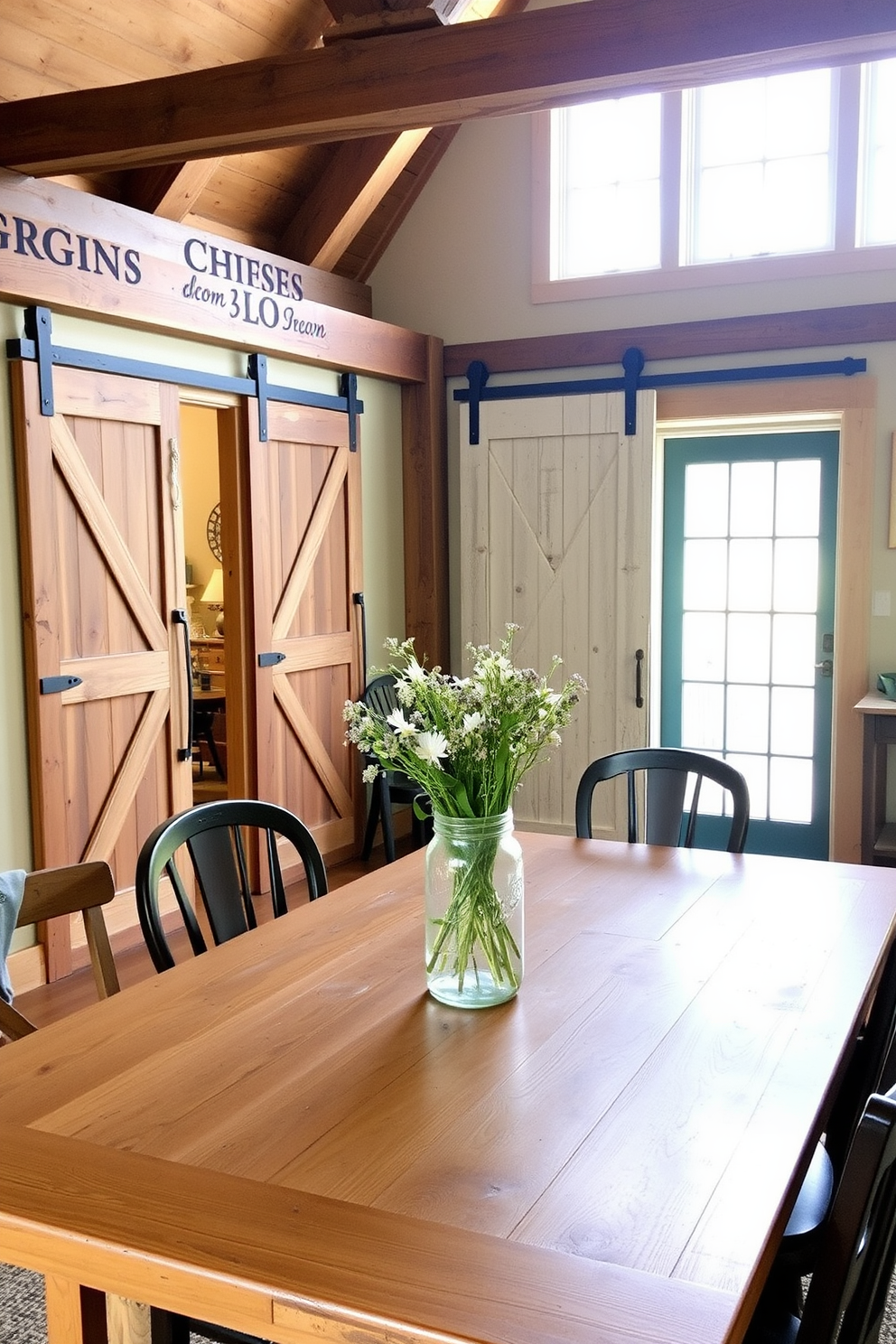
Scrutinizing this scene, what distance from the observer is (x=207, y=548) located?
8969 millimetres

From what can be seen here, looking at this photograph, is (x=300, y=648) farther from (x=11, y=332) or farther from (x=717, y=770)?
(x=717, y=770)

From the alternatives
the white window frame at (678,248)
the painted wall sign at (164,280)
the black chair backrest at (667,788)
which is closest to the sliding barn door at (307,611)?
the painted wall sign at (164,280)

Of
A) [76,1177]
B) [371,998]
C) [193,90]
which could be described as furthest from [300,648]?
[76,1177]

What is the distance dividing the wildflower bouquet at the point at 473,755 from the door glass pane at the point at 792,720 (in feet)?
13.1

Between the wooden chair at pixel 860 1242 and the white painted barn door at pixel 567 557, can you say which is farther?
the white painted barn door at pixel 567 557

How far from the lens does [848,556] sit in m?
5.30

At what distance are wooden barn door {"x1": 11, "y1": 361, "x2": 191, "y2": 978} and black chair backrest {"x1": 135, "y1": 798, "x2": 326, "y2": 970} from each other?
1728 mm

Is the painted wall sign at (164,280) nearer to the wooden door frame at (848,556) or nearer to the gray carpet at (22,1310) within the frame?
the wooden door frame at (848,556)

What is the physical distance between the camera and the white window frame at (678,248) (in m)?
5.21

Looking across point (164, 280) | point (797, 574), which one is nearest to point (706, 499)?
point (797, 574)

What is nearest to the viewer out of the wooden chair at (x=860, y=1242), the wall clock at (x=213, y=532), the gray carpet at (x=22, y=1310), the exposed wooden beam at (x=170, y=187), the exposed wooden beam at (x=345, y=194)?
the wooden chair at (x=860, y=1242)

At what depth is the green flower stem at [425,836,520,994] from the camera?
6.22 feet

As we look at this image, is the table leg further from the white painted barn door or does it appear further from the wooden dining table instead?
the white painted barn door

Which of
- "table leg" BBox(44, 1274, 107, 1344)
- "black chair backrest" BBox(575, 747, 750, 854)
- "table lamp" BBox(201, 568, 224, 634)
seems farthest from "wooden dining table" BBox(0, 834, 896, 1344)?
"table lamp" BBox(201, 568, 224, 634)
